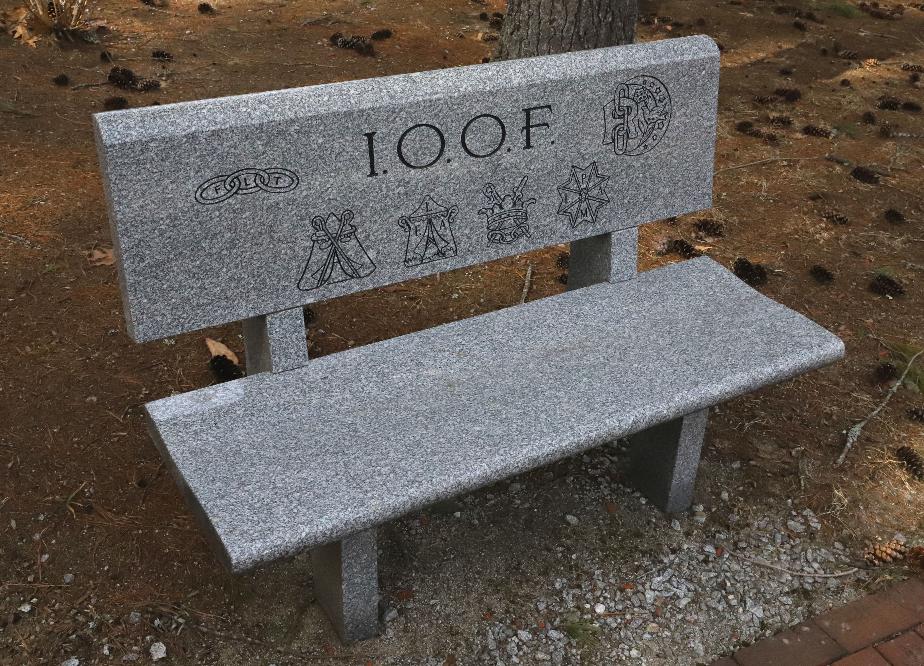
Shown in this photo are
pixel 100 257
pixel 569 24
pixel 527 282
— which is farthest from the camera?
pixel 569 24

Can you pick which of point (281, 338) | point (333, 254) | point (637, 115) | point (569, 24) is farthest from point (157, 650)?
point (569, 24)

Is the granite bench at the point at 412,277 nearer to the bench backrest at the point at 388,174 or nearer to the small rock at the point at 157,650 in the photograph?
the bench backrest at the point at 388,174

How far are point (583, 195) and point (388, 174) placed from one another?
0.76 metres

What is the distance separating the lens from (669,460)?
3105mm

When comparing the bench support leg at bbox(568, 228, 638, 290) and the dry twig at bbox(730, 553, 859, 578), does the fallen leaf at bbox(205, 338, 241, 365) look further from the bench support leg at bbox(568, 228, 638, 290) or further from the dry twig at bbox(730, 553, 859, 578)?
the dry twig at bbox(730, 553, 859, 578)

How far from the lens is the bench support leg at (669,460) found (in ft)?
10.0

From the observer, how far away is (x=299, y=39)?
6617mm

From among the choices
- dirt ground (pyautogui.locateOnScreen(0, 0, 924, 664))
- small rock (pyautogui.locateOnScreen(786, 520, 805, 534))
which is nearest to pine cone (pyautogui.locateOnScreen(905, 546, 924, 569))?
dirt ground (pyautogui.locateOnScreen(0, 0, 924, 664))

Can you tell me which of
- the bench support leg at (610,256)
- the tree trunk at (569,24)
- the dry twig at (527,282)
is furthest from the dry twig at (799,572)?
the tree trunk at (569,24)

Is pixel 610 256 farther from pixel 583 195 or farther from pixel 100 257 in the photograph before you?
pixel 100 257

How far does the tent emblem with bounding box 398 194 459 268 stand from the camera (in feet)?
9.43

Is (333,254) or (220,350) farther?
(220,350)

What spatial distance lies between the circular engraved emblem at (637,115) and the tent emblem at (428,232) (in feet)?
2.09

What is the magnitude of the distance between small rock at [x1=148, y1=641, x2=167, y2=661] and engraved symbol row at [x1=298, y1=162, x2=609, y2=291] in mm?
1089
